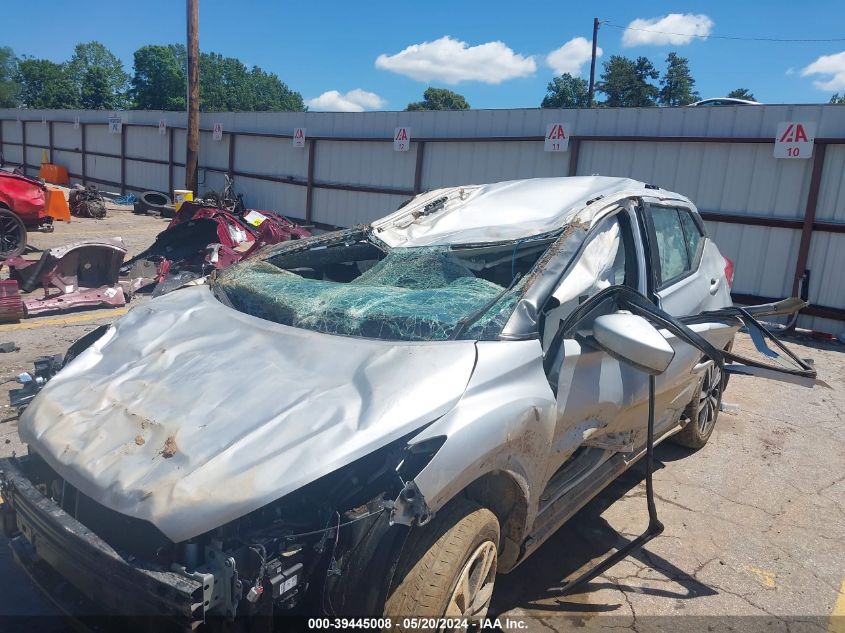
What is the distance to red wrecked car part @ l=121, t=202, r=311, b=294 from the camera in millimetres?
9664

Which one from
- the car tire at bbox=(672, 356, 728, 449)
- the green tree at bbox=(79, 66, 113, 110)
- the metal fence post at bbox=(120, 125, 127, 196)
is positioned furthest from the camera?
the green tree at bbox=(79, 66, 113, 110)

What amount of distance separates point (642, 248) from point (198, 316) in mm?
2266

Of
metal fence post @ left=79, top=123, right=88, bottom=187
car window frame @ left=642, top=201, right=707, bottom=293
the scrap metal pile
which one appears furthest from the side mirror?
metal fence post @ left=79, top=123, right=88, bottom=187

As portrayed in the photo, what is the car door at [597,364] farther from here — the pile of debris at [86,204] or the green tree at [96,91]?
the green tree at [96,91]

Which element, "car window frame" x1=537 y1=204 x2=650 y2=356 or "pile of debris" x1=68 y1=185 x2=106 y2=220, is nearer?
"car window frame" x1=537 y1=204 x2=650 y2=356

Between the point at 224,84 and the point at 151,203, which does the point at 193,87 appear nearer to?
the point at 151,203

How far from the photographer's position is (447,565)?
7.13 feet

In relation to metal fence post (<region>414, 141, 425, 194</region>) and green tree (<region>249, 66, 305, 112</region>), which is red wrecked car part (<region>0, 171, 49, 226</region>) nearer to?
metal fence post (<region>414, 141, 425, 194</region>)

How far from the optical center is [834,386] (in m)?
6.86

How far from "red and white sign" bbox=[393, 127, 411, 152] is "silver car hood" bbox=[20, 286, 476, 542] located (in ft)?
39.1

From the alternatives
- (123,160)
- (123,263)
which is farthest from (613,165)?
(123,160)

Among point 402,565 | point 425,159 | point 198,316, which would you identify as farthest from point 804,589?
point 425,159

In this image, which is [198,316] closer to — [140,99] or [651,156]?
[651,156]

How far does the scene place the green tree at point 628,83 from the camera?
158 feet
